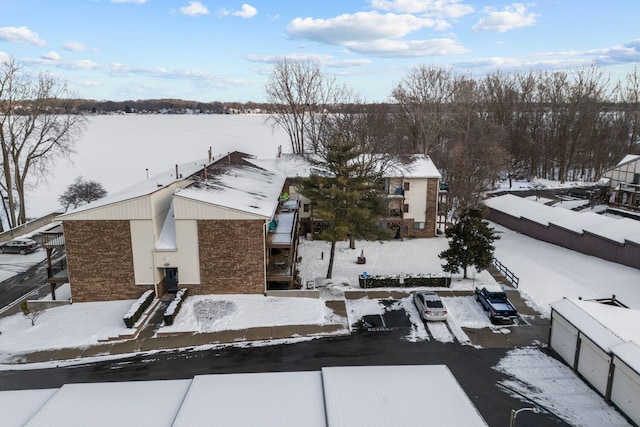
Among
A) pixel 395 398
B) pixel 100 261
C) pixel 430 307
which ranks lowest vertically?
pixel 430 307

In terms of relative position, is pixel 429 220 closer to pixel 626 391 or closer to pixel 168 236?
pixel 168 236

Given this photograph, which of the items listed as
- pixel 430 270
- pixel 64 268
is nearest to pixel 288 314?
pixel 430 270

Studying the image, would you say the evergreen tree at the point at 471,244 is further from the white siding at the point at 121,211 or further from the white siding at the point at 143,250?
the white siding at the point at 121,211

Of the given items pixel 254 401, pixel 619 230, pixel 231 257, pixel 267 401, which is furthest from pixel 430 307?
pixel 619 230

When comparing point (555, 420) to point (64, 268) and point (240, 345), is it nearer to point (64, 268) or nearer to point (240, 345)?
point (240, 345)

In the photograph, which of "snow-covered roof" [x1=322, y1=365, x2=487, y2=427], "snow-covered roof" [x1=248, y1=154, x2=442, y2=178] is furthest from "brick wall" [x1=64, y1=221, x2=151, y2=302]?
"snow-covered roof" [x1=248, y1=154, x2=442, y2=178]

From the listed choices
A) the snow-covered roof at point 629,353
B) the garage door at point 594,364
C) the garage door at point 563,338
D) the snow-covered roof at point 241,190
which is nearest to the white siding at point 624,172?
the garage door at point 563,338
